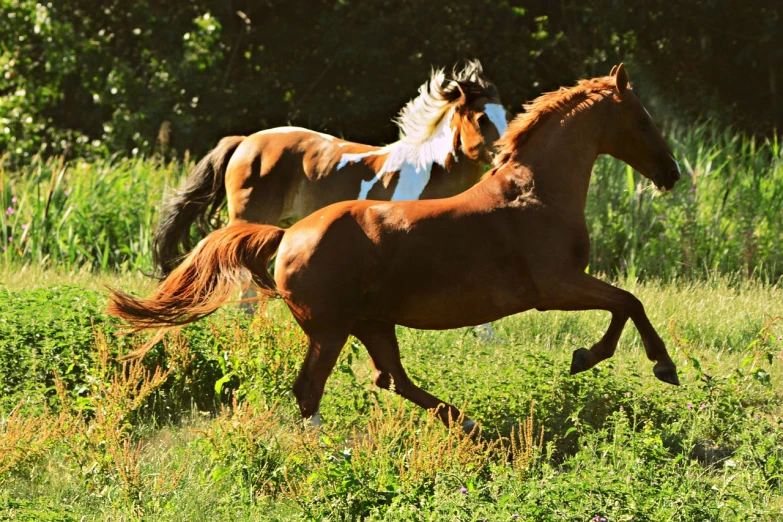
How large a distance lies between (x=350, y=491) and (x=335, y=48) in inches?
493

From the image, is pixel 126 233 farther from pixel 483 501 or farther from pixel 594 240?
pixel 483 501

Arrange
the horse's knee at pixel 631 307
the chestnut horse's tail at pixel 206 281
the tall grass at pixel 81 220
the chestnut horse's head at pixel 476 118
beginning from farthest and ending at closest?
the tall grass at pixel 81 220, the chestnut horse's head at pixel 476 118, the chestnut horse's tail at pixel 206 281, the horse's knee at pixel 631 307

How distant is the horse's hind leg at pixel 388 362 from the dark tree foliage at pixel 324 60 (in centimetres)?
1067

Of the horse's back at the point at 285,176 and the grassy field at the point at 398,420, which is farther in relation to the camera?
the horse's back at the point at 285,176

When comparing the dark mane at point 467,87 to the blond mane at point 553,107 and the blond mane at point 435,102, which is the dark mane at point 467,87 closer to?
the blond mane at point 435,102

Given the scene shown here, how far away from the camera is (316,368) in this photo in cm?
532

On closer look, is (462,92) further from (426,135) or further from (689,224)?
(689,224)

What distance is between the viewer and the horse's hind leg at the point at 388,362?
5.59m

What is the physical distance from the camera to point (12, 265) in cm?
987

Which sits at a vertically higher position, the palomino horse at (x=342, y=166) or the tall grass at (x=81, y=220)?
the palomino horse at (x=342, y=166)

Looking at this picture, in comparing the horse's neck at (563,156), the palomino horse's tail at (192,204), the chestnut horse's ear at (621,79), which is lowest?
the palomino horse's tail at (192,204)

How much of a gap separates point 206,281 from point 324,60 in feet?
39.0

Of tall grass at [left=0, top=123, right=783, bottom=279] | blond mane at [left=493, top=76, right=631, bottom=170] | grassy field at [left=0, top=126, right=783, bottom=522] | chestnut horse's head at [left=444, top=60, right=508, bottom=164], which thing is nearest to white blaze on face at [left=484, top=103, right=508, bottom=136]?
chestnut horse's head at [left=444, top=60, right=508, bottom=164]

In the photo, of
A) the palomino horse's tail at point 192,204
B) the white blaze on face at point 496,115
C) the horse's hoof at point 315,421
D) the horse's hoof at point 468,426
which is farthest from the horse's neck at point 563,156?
the palomino horse's tail at point 192,204
